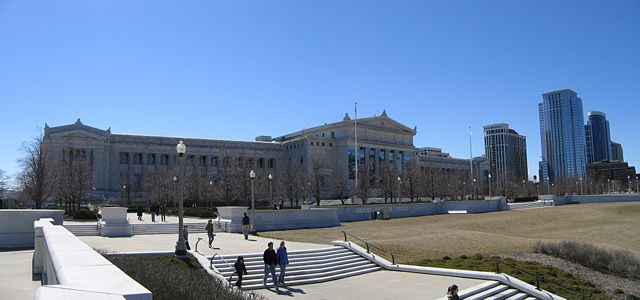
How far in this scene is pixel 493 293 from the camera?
1934cm

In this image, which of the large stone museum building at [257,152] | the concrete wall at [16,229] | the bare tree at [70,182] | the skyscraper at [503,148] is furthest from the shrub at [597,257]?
the skyscraper at [503,148]

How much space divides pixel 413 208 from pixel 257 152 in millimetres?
64791

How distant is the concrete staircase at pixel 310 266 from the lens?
20.0m

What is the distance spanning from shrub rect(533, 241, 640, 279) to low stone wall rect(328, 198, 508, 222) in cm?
2148

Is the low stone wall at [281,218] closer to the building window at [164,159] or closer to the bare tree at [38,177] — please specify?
the bare tree at [38,177]

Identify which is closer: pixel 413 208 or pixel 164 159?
pixel 413 208

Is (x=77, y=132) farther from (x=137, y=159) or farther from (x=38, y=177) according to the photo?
(x=38, y=177)

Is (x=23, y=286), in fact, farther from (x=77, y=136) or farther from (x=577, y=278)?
(x=77, y=136)

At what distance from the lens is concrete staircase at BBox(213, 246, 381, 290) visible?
20.0 meters

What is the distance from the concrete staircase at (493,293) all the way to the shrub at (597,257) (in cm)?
1063

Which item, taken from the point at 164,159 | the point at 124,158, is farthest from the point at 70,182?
the point at 164,159

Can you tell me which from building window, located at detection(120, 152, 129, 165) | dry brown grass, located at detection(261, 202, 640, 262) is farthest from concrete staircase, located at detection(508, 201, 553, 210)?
building window, located at detection(120, 152, 129, 165)

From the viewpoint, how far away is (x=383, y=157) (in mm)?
119375

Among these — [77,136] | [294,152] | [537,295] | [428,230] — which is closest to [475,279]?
[537,295]
